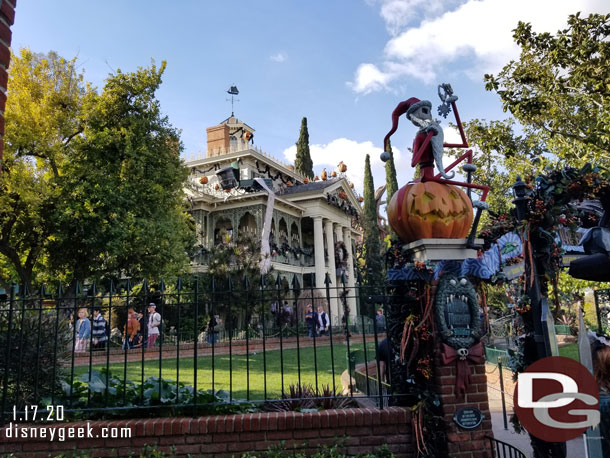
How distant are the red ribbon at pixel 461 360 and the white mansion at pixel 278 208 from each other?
64.1 ft

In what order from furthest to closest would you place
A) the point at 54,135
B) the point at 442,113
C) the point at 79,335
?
the point at 54,135 → the point at 79,335 → the point at 442,113

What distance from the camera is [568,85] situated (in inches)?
420

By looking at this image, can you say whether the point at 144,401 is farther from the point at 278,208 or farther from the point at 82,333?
the point at 278,208

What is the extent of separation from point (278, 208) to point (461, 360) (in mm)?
24098

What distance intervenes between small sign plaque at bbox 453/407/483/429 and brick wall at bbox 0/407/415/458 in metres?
0.58

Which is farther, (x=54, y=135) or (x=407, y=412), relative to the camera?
(x=54, y=135)

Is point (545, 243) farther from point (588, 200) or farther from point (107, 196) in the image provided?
point (107, 196)

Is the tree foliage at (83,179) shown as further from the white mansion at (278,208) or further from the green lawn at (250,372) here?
the green lawn at (250,372)

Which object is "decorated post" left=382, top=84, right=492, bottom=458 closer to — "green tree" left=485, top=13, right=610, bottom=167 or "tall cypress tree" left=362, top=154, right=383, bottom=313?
"green tree" left=485, top=13, right=610, bottom=167

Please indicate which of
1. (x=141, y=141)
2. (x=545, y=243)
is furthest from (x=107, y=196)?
(x=545, y=243)

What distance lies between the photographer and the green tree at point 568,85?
9.42 metres

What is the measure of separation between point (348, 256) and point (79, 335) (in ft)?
85.0

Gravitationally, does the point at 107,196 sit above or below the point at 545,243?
above

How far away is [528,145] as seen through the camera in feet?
51.9
